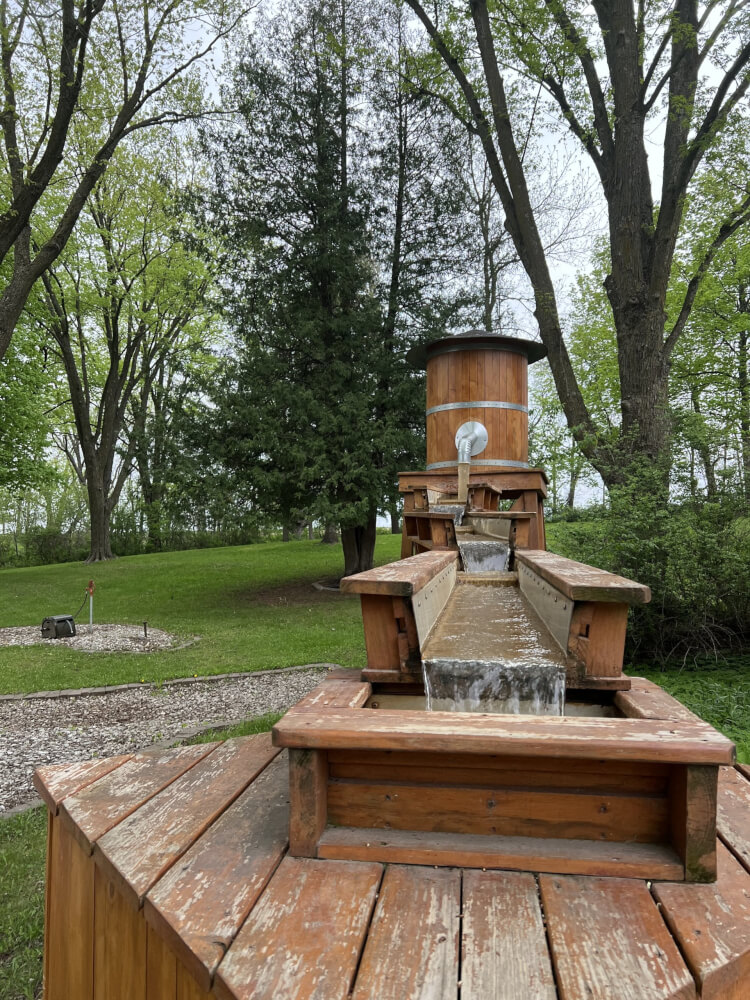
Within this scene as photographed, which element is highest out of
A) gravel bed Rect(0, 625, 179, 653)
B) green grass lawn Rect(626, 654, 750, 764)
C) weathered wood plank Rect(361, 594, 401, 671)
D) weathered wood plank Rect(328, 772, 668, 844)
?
weathered wood plank Rect(361, 594, 401, 671)

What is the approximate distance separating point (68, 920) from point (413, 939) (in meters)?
1.23

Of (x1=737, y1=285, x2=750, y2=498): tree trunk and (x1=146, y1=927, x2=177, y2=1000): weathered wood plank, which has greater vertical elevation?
(x1=737, y1=285, x2=750, y2=498): tree trunk

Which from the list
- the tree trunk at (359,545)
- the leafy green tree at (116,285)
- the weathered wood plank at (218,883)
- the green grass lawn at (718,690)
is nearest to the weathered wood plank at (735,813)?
the weathered wood plank at (218,883)

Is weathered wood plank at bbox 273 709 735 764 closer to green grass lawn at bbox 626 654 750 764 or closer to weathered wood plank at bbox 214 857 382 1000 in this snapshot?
weathered wood plank at bbox 214 857 382 1000

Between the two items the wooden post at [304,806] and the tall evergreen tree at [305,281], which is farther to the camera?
the tall evergreen tree at [305,281]

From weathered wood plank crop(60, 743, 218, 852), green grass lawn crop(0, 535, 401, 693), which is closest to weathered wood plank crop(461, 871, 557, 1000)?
weathered wood plank crop(60, 743, 218, 852)

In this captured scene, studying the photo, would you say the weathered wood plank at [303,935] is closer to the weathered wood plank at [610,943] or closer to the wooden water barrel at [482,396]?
the weathered wood plank at [610,943]

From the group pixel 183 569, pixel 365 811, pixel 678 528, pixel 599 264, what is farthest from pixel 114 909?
pixel 599 264

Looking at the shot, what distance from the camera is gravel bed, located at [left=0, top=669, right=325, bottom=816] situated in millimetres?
5539

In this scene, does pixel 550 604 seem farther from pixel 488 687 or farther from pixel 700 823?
pixel 700 823

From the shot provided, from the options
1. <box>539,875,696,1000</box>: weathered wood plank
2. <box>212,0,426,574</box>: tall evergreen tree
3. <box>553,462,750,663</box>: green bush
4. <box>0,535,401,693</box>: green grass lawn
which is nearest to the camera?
<box>539,875,696,1000</box>: weathered wood plank

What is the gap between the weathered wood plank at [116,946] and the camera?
1.51m

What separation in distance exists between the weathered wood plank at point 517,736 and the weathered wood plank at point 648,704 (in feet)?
0.57

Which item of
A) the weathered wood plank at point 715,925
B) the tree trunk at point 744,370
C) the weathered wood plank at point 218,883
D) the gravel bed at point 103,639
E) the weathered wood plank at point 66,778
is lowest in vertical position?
the gravel bed at point 103,639
